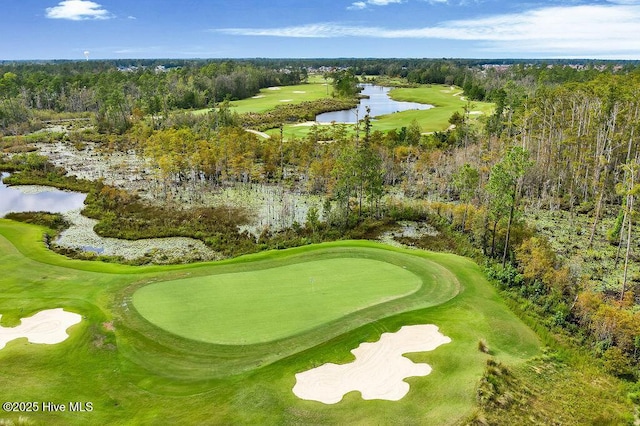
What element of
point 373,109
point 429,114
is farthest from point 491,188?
point 373,109

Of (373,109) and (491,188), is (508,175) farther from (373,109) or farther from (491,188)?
(373,109)

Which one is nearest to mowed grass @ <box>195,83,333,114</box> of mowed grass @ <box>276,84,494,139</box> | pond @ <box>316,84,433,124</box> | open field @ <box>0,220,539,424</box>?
pond @ <box>316,84,433,124</box>

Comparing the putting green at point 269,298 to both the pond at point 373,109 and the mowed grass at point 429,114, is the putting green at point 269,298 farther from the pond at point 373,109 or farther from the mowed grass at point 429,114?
the pond at point 373,109

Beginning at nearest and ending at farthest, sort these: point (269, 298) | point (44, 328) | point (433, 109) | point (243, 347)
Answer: point (243, 347), point (44, 328), point (269, 298), point (433, 109)

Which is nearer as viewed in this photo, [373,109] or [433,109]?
[433,109]

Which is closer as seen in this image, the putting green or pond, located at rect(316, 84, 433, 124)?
the putting green

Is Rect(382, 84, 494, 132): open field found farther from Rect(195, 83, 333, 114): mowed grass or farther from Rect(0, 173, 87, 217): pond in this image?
Rect(0, 173, 87, 217): pond
